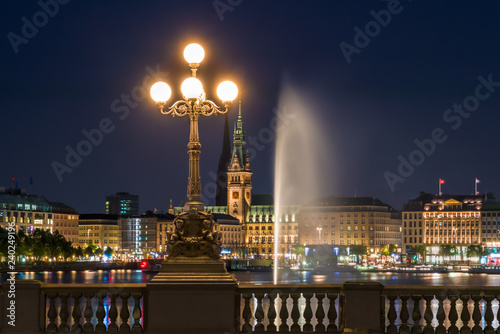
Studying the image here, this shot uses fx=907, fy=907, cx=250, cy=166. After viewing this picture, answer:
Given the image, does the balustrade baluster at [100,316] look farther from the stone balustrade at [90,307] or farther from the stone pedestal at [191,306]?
the stone pedestal at [191,306]

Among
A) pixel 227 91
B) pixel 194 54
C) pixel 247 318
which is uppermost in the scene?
pixel 194 54

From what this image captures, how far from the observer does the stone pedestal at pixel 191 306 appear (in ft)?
→ 55.6

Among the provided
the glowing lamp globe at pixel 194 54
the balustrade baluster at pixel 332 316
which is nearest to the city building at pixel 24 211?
the glowing lamp globe at pixel 194 54

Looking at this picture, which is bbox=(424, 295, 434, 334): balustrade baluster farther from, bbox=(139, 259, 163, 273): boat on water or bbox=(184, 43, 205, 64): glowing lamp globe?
bbox=(139, 259, 163, 273): boat on water

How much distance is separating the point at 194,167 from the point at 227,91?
6.13 feet

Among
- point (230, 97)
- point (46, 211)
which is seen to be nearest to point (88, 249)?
point (46, 211)

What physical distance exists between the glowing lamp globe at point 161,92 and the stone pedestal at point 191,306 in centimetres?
398

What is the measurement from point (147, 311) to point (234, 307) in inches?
64.4

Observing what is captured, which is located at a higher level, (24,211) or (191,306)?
(24,211)

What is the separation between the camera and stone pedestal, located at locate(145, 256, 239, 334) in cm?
1694

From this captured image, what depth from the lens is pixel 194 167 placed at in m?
18.1

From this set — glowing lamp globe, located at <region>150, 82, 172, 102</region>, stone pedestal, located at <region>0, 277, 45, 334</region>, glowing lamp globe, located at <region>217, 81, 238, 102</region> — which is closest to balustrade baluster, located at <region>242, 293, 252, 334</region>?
stone pedestal, located at <region>0, 277, 45, 334</region>

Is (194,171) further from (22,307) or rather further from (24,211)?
(24,211)

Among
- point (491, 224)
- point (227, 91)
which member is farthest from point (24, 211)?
point (227, 91)
